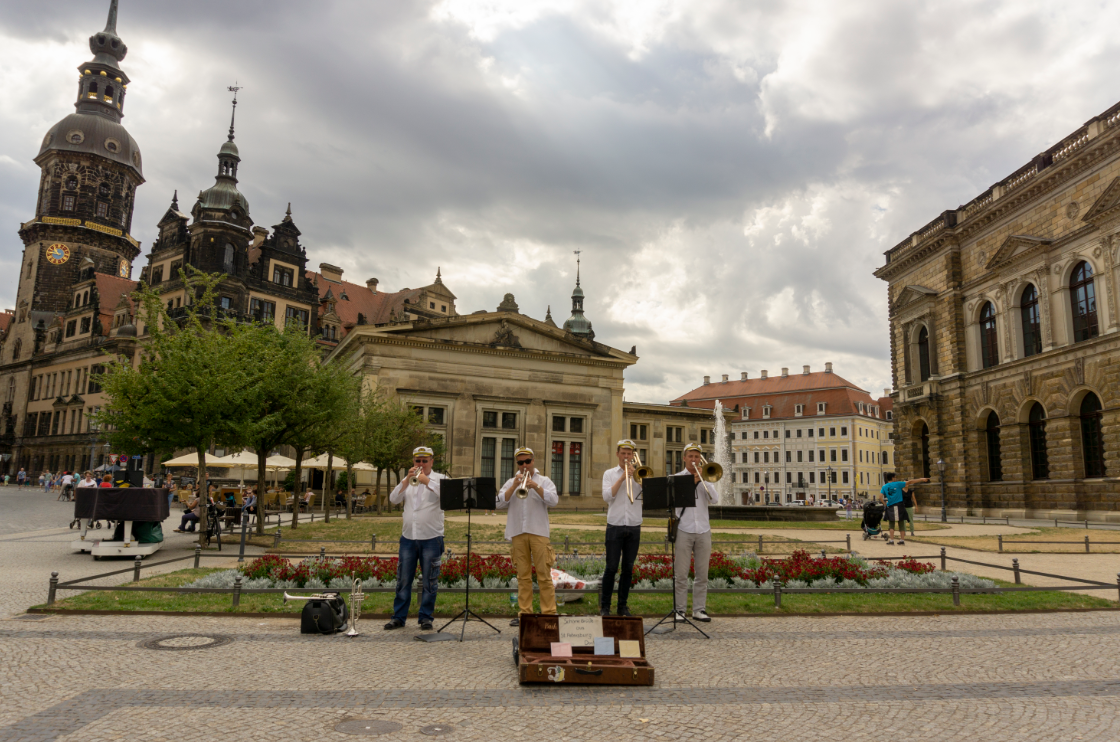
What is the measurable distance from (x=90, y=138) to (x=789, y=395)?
98372 mm

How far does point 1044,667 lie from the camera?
7340mm

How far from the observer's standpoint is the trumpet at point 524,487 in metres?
8.57

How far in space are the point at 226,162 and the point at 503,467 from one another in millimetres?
49068

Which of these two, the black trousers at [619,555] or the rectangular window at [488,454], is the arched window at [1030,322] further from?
the black trousers at [619,555]

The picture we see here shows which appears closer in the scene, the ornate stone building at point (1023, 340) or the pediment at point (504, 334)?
the ornate stone building at point (1023, 340)

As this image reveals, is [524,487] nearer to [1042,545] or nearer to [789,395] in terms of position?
[1042,545]

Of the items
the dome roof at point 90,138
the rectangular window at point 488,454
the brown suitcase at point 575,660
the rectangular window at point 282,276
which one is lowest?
the brown suitcase at point 575,660

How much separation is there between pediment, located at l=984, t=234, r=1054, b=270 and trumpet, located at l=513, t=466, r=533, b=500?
36718 millimetres

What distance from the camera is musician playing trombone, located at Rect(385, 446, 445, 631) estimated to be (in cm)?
916

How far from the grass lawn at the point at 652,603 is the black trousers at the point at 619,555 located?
97 centimetres

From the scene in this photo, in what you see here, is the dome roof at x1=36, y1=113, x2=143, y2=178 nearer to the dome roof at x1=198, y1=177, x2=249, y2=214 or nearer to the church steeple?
the dome roof at x1=198, y1=177, x2=249, y2=214

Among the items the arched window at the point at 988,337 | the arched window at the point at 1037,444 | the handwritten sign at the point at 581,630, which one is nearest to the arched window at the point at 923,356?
the arched window at the point at 988,337

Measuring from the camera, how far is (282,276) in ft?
244

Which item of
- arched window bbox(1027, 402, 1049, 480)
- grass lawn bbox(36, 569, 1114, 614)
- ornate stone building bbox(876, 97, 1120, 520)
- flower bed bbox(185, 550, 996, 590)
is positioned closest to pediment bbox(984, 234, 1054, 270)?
ornate stone building bbox(876, 97, 1120, 520)
